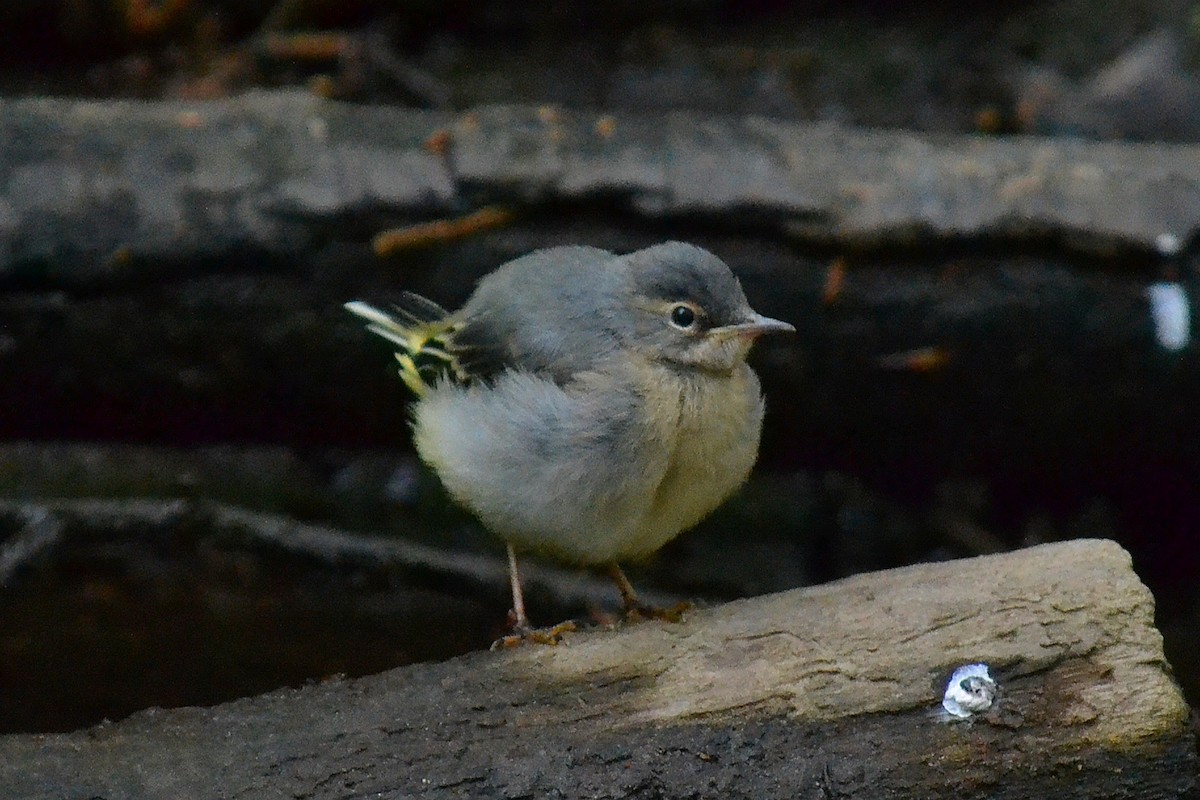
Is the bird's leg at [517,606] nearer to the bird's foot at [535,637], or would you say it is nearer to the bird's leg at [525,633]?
the bird's leg at [525,633]

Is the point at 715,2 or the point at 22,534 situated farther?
the point at 715,2

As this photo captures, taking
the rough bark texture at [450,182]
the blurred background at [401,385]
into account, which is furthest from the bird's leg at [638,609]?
the rough bark texture at [450,182]

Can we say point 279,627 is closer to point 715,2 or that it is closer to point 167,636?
point 167,636

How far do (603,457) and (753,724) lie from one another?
938 mm

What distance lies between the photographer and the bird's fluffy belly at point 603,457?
13.7 ft

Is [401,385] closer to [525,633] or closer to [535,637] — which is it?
[525,633]

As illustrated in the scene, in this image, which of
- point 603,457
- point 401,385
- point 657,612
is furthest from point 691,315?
point 401,385

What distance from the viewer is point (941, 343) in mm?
5656

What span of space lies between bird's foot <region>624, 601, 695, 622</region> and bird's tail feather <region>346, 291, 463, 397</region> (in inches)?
37.8

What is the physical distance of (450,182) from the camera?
5441 mm

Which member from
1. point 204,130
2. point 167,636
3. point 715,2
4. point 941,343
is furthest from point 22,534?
point 715,2

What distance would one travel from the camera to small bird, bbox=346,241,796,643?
4.20 m

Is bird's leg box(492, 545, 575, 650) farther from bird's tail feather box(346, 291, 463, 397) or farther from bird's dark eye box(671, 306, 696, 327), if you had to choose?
bird's dark eye box(671, 306, 696, 327)

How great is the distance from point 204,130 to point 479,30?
244 cm
